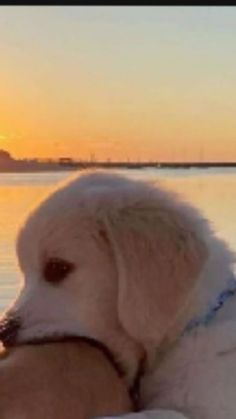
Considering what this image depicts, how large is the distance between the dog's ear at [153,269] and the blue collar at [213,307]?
0.33 ft

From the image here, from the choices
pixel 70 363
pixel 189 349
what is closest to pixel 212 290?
pixel 189 349

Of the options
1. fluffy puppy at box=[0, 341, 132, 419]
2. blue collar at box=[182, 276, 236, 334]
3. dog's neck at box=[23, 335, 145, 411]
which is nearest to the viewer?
fluffy puppy at box=[0, 341, 132, 419]

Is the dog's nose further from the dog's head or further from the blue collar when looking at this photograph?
the blue collar

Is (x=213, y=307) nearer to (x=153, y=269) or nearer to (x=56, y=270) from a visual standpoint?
(x=153, y=269)

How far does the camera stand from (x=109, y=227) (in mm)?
2355

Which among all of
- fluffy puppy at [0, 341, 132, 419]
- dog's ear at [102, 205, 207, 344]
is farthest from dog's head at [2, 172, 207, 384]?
fluffy puppy at [0, 341, 132, 419]

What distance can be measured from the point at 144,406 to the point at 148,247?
36 cm

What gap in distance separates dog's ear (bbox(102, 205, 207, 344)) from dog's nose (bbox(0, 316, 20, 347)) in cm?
23

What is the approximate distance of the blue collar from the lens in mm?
2371

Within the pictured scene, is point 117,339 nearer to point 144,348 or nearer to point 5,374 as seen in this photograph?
point 144,348

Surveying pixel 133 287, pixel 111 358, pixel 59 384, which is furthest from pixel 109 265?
pixel 59 384

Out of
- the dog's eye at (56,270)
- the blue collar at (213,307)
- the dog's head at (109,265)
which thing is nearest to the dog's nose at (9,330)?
the dog's head at (109,265)

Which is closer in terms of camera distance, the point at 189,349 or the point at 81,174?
the point at 189,349

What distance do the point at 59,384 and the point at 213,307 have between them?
1.93ft
